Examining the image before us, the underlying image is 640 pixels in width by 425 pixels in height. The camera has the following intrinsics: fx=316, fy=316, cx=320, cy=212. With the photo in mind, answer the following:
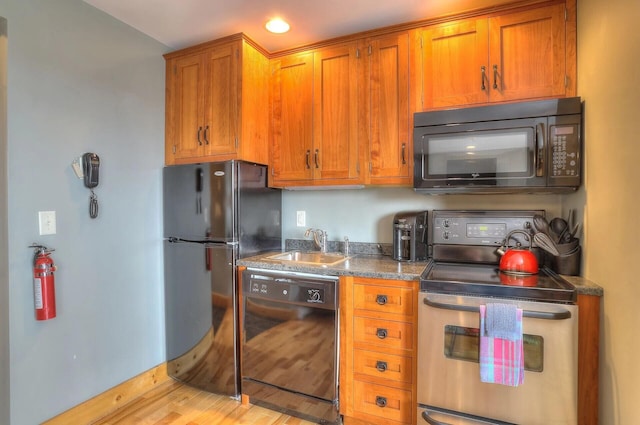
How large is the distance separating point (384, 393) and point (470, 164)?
133 cm

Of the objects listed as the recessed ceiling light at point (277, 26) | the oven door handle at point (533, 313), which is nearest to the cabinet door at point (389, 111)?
the recessed ceiling light at point (277, 26)

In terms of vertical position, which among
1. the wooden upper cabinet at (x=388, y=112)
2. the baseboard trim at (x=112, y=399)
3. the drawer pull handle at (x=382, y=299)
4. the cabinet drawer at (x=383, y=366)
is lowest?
the baseboard trim at (x=112, y=399)

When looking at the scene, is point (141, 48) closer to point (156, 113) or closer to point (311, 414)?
point (156, 113)

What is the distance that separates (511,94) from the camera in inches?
68.7

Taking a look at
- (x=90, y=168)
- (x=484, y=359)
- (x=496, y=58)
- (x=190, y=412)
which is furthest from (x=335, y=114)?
(x=190, y=412)

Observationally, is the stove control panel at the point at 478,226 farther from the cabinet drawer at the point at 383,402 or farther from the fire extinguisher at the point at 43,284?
the fire extinguisher at the point at 43,284

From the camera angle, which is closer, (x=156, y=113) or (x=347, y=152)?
(x=347, y=152)

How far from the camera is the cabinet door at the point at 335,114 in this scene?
2.10 m

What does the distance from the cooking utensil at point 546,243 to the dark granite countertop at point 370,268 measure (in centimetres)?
14

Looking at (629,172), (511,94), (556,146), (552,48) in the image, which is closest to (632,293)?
(629,172)

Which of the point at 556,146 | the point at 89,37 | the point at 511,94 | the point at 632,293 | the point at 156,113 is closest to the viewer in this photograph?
the point at 632,293

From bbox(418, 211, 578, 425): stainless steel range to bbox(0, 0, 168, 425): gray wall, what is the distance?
6.13ft

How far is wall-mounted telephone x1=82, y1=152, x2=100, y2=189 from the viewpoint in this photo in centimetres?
183

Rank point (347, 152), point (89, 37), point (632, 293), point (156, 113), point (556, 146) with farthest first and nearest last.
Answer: point (156, 113), point (347, 152), point (89, 37), point (556, 146), point (632, 293)
